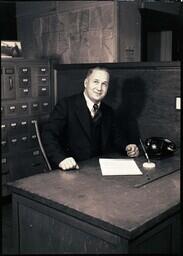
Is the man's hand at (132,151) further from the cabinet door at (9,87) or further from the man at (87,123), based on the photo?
the cabinet door at (9,87)

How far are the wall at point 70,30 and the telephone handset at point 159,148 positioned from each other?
47.8 inches

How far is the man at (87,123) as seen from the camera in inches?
82.7

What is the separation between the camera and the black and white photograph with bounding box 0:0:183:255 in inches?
46.8

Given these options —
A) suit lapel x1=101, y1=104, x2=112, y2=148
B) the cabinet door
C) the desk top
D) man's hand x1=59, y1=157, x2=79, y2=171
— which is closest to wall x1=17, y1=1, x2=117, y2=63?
the cabinet door

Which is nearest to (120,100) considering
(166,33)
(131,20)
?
(131,20)

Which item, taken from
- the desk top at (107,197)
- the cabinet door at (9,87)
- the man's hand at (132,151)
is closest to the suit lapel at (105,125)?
the man's hand at (132,151)

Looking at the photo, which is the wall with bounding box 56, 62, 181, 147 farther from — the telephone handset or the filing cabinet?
the filing cabinet

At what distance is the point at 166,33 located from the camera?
3379 mm

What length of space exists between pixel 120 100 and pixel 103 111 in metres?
0.43

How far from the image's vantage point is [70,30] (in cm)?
323

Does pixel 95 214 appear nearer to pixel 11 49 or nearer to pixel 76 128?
pixel 76 128

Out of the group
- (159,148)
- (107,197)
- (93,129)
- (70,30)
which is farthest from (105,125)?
(70,30)

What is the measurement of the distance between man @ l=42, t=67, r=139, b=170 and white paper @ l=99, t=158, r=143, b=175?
0.19 meters

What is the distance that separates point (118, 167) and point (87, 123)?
51cm
